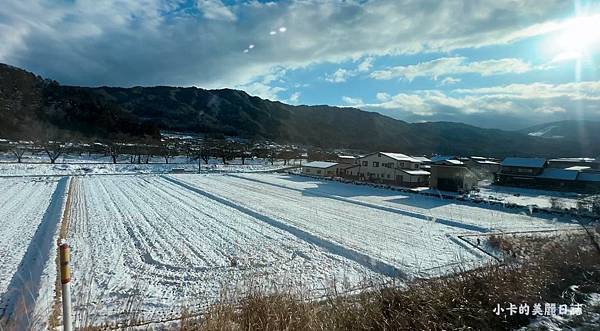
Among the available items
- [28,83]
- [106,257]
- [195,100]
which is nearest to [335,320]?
[106,257]

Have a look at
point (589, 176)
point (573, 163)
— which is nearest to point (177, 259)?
point (589, 176)

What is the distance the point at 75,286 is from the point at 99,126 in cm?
8683

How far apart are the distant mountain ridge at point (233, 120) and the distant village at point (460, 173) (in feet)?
145

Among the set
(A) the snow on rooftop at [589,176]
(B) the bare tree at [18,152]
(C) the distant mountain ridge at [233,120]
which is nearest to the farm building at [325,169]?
(A) the snow on rooftop at [589,176]

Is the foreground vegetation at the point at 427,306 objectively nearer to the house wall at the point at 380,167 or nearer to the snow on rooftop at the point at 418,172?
the snow on rooftop at the point at 418,172

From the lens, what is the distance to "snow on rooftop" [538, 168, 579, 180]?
111ft

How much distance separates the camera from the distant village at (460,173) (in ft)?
104

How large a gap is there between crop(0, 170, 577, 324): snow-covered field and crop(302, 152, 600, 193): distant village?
28.7 feet

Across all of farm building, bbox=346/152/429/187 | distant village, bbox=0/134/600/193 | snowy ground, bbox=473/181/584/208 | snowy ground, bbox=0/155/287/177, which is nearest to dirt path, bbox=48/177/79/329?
snowy ground, bbox=0/155/287/177

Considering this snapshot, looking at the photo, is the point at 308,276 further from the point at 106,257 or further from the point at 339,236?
the point at 106,257

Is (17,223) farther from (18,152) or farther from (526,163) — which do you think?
(526,163)

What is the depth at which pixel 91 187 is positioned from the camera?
26234mm

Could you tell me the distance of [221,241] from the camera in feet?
39.3

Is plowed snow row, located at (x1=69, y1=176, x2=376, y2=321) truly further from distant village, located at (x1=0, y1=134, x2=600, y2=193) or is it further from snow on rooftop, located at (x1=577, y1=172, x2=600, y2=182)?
snow on rooftop, located at (x1=577, y1=172, x2=600, y2=182)
